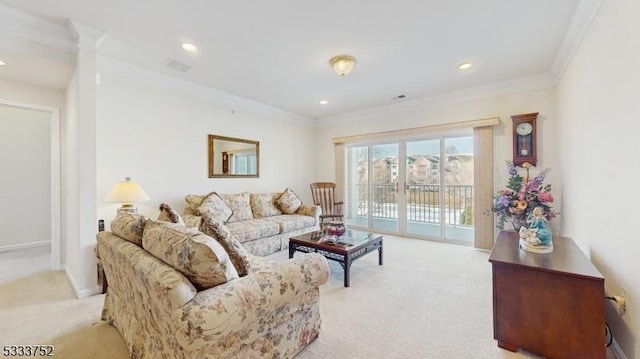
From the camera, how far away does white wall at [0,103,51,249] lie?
4.34 meters

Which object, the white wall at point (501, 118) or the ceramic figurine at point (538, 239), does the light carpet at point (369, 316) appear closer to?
the ceramic figurine at point (538, 239)

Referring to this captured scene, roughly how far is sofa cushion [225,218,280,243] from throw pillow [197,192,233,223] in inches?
5.6

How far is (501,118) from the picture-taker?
4152 millimetres

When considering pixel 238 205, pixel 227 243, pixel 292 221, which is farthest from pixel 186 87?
pixel 227 243

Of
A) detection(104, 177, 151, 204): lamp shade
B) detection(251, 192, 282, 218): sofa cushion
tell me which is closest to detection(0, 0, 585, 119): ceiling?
detection(104, 177, 151, 204): lamp shade

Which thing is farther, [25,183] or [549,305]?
[25,183]

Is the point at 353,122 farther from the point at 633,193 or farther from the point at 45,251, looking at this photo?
the point at 45,251

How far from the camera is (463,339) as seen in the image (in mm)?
1925

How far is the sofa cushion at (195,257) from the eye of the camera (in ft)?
4.17

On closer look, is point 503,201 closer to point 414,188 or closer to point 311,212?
point 414,188

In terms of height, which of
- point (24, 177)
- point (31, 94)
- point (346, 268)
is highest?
point (31, 94)

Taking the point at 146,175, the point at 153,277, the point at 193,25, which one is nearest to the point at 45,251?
the point at 146,175

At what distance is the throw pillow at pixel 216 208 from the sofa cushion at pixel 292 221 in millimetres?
675

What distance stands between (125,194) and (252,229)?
1525 millimetres
